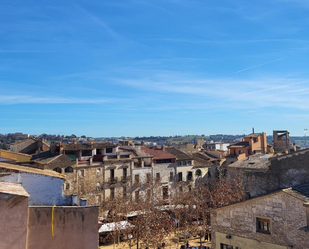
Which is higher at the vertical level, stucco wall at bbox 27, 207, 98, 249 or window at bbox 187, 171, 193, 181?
stucco wall at bbox 27, 207, 98, 249

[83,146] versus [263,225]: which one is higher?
[83,146]

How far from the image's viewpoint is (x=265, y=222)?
599 inches

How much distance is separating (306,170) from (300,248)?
4.73 meters

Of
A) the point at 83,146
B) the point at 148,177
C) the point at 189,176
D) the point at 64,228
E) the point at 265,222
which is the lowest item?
the point at 189,176

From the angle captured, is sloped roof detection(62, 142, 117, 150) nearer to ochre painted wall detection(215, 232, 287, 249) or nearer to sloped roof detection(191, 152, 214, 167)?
sloped roof detection(191, 152, 214, 167)

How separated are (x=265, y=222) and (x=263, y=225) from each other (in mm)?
249

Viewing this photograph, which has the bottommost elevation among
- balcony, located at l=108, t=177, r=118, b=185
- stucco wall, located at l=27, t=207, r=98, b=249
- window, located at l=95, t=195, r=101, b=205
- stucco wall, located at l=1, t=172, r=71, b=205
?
window, located at l=95, t=195, r=101, b=205

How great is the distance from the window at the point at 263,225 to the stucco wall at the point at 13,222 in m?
11.3

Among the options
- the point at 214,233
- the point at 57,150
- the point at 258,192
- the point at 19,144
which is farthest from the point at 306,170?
the point at 19,144

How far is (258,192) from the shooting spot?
1877 centimetres

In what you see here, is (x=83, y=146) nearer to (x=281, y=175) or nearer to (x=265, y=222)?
(x=281, y=175)

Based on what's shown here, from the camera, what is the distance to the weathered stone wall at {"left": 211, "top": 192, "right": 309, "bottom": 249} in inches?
547

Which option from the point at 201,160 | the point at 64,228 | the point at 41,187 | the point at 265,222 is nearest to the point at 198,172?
the point at 201,160

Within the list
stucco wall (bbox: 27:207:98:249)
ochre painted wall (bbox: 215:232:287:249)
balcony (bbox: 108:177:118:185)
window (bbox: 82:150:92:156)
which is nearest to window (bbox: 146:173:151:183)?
balcony (bbox: 108:177:118:185)
